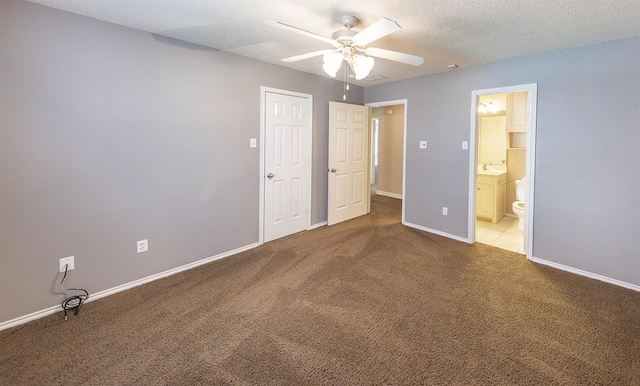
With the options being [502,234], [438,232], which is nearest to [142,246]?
[438,232]

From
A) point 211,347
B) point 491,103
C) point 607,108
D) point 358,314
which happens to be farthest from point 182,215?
point 491,103

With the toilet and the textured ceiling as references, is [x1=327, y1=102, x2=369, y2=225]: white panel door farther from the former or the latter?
the toilet

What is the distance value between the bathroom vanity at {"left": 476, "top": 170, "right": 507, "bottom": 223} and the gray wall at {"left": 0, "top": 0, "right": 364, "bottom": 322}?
378cm

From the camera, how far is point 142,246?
2.85 m

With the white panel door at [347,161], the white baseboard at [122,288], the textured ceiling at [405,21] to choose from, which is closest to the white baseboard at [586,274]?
the textured ceiling at [405,21]

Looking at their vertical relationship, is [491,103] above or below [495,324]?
above

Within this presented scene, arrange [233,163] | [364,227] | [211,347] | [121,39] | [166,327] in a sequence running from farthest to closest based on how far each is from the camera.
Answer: [364,227] → [233,163] → [121,39] → [166,327] → [211,347]

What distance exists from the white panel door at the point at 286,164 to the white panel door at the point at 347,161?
49 centimetres

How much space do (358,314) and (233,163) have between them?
2.14 meters

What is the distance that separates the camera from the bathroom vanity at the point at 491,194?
4922 mm

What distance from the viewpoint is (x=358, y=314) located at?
2367mm

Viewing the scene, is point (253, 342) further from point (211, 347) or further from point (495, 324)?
point (495, 324)

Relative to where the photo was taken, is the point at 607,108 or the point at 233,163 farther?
the point at 233,163

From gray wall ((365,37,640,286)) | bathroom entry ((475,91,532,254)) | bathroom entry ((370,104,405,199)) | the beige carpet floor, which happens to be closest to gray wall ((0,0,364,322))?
the beige carpet floor
